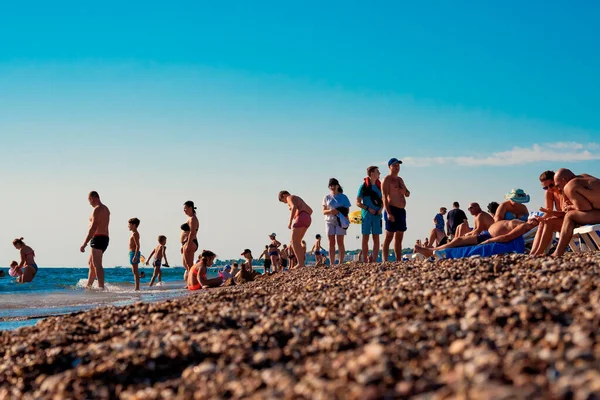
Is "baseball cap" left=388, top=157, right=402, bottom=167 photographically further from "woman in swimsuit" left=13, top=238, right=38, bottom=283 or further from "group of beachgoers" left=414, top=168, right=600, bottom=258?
"woman in swimsuit" left=13, top=238, right=38, bottom=283

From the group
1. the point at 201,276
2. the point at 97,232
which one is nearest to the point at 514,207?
the point at 201,276

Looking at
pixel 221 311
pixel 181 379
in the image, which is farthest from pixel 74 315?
pixel 181 379

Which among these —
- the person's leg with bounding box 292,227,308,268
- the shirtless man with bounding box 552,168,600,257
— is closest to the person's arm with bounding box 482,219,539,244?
the shirtless man with bounding box 552,168,600,257

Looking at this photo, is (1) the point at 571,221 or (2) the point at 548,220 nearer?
(1) the point at 571,221

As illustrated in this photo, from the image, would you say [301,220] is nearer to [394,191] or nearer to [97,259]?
[394,191]

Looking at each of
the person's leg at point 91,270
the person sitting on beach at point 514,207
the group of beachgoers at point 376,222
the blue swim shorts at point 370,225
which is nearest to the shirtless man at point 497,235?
the group of beachgoers at point 376,222

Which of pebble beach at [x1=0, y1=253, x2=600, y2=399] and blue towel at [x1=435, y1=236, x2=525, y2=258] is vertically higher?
blue towel at [x1=435, y1=236, x2=525, y2=258]

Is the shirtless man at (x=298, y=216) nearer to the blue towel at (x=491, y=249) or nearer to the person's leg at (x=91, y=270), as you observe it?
the blue towel at (x=491, y=249)

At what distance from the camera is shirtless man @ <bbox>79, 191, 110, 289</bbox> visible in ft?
40.1

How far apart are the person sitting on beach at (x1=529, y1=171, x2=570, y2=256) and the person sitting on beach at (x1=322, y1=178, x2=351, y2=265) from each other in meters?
4.03

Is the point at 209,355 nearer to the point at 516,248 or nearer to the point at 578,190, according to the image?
the point at 578,190

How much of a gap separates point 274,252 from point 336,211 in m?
9.57

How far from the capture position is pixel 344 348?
327cm

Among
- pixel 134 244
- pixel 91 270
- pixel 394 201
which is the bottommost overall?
pixel 91 270
